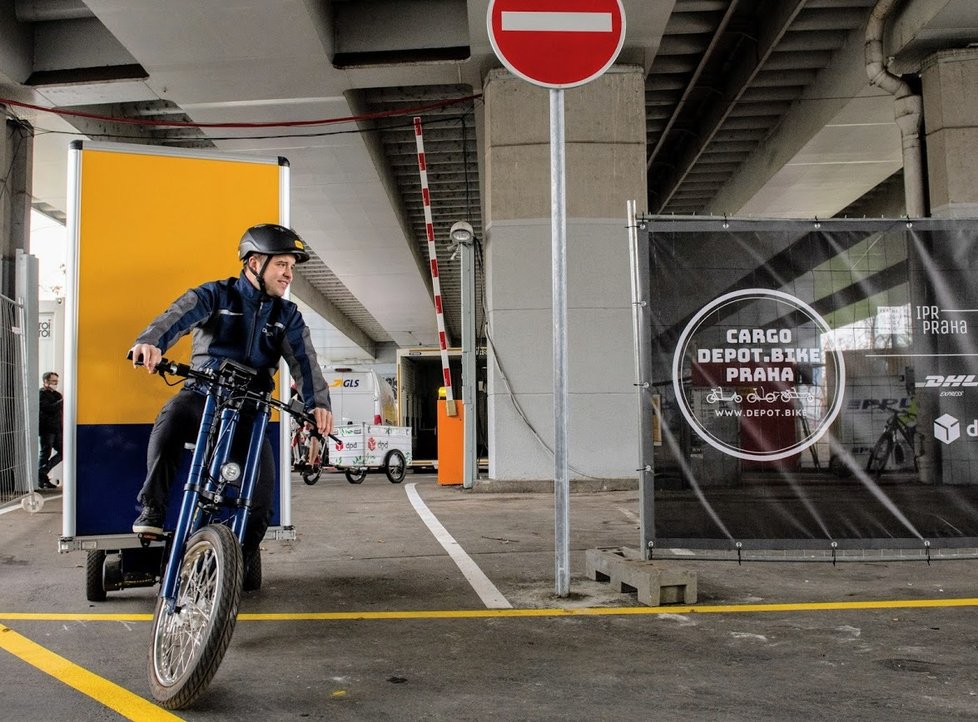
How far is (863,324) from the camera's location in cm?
520

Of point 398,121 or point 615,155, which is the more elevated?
point 398,121

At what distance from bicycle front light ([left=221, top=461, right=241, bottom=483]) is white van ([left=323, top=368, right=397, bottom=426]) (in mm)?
16870

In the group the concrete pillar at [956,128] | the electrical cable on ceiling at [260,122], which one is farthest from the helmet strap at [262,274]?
the concrete pillar at [956,128]

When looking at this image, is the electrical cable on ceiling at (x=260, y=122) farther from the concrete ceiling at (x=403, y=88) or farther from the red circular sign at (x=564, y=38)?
the red circular sign at (x=564, y=38)

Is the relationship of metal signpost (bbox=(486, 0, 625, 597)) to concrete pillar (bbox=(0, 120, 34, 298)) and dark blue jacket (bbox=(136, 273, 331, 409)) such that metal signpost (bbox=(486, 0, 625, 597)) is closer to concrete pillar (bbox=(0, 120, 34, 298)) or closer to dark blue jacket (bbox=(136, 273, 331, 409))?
dark blue jacket (bbox=(136, 273, 331, 409))

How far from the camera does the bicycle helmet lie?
392 cm

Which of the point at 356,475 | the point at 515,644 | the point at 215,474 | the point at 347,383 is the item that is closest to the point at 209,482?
the point at 215,474

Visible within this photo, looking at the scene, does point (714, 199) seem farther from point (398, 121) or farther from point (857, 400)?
point (857, 400)

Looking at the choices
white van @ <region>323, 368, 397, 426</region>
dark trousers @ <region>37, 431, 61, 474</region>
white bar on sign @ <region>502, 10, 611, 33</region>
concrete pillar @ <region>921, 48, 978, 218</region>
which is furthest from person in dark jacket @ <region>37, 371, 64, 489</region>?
concrete pillar @ <region>921, 48, 978, 218</region>

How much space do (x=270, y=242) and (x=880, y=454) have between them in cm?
377

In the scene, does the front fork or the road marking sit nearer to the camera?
the road marking

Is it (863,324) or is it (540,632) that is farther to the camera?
(863,324)

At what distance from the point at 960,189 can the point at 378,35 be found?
26.6ft

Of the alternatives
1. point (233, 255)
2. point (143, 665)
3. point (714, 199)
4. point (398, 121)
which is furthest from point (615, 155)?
point (714, 199)
